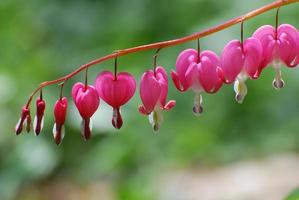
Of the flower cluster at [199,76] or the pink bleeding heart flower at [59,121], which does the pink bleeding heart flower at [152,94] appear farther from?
the pink bleeding heart flower at [59,121]

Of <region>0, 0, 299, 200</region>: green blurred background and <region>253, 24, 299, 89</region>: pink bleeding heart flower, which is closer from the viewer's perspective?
<region>253, 24, 299, 89</region>: pink bleeding heart flower

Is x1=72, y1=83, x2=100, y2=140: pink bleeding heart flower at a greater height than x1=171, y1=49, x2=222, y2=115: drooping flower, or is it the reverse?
x1=171, y1=49, x2=222, y2=115: drooping flower

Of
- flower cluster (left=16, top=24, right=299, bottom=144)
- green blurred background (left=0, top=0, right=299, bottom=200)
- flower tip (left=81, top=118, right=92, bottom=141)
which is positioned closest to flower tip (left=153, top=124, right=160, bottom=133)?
flower cluster (left=16, top=24, right=299, bottom=144)

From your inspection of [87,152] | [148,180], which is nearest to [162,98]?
[148,180]

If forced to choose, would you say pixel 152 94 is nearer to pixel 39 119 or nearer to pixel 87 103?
pixel 87 103

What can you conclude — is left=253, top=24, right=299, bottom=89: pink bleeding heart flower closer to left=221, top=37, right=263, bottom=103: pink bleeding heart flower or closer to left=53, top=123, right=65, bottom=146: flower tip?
left=221, top=37, right=263, bottom=103: pink bleeding heart flower

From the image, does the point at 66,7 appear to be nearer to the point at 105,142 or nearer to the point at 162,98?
the point at 105,142

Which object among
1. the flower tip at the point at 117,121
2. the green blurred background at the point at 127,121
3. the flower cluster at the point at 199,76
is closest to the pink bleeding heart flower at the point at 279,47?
the flower cluster at the point at 199,76
